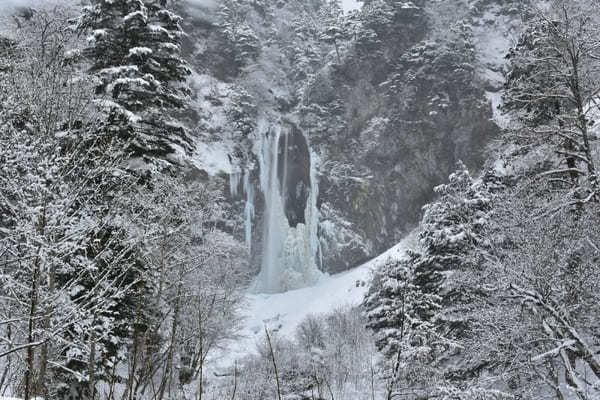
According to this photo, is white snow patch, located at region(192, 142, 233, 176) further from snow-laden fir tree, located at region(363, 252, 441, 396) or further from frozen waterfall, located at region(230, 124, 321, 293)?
snow-laden fir tree, located at region(363, 252, 441, 396)

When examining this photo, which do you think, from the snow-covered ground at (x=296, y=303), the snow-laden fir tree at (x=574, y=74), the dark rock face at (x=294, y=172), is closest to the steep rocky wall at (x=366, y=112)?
the dark rock face at (x=294, y=172)

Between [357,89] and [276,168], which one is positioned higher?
[357,89]

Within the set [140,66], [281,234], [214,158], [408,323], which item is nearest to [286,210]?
[281,234]

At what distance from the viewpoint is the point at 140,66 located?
1161 cm

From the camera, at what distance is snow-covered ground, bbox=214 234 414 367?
29203 mm

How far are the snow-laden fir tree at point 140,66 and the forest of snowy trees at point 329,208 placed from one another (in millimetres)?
56

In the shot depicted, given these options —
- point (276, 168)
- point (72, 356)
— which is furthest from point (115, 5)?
point (276, 168)

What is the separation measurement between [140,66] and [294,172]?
31.7m

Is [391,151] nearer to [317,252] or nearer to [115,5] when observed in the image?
[317,252]

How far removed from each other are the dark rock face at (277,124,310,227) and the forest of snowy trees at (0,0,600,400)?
0.41 meters

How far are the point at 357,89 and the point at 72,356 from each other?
122 ft

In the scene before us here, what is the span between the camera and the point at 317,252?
39.5 meters

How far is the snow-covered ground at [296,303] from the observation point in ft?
95.8

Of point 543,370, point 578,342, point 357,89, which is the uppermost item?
point 357,89
